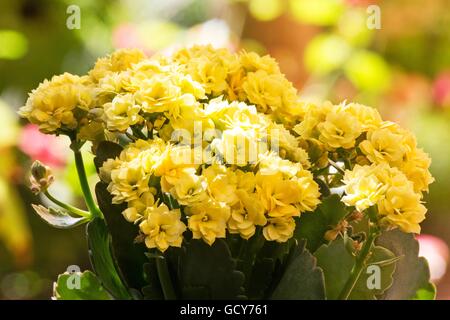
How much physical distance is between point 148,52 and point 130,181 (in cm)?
124

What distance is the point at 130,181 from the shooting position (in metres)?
0.57

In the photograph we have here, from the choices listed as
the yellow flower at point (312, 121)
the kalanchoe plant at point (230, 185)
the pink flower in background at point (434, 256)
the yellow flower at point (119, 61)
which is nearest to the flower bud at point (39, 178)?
the kalanchoe plant at point (230, 185)

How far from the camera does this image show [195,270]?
599mm

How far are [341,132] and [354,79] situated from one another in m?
1.38

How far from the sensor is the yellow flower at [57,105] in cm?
63

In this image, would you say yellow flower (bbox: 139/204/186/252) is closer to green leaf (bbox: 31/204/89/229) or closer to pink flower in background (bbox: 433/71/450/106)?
green leaf (bbox: 31/204/89/229)

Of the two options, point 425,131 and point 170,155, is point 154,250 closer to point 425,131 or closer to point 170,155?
point 170,155

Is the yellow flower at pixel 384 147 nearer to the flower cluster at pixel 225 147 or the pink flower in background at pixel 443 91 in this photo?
the flower cluster at pixel 225 147

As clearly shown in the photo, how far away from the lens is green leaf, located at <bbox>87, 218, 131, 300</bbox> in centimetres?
66

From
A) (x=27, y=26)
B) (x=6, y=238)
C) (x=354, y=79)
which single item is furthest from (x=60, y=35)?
(x=354, y=79)

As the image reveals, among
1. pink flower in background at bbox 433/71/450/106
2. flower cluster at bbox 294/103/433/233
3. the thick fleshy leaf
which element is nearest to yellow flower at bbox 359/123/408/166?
flower cluster at bbox 294/103/433/233

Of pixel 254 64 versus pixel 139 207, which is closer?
pixel 139 207

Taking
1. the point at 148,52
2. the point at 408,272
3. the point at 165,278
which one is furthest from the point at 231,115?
the point at 148,52

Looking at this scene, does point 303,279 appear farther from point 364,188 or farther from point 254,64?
point 254,64
